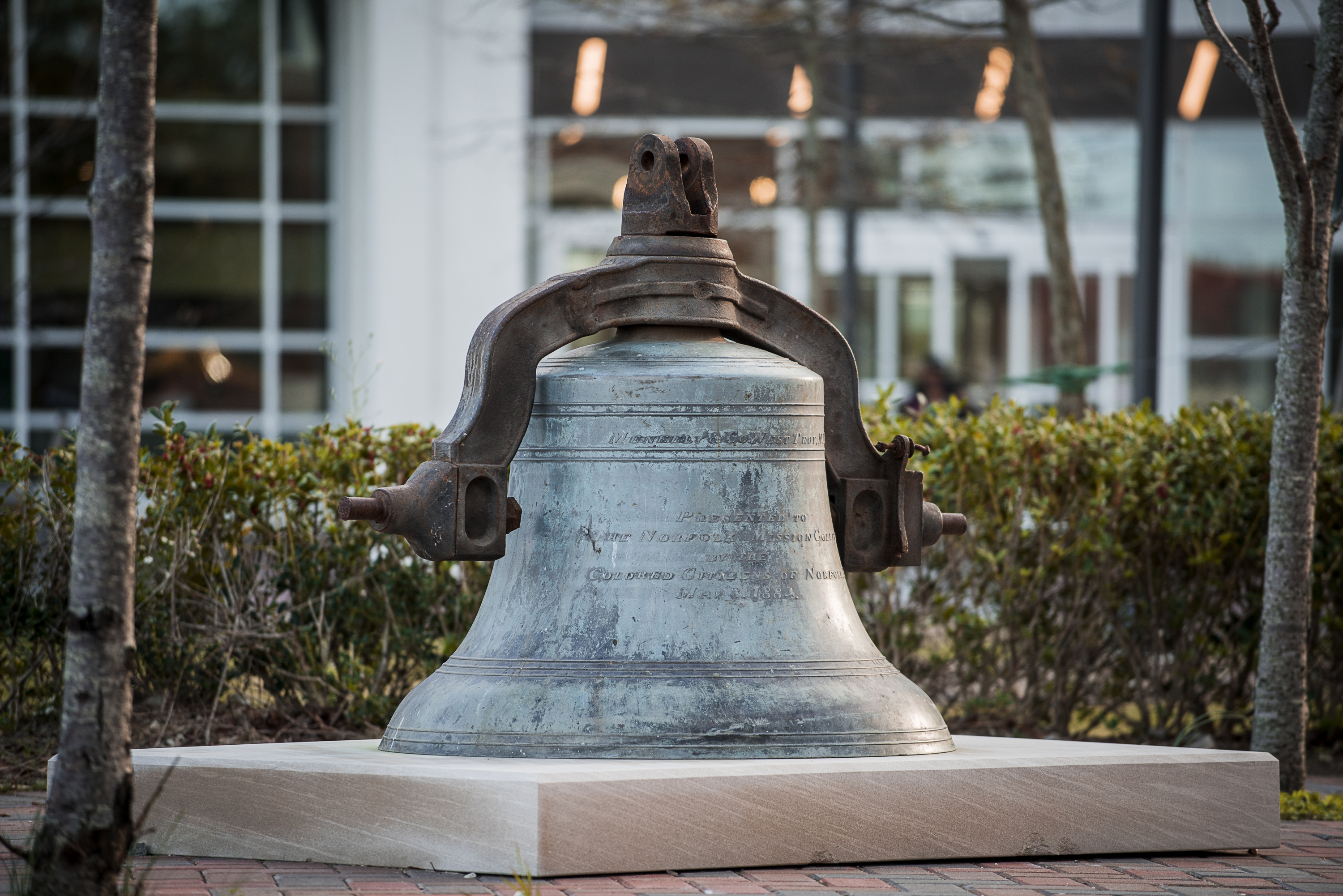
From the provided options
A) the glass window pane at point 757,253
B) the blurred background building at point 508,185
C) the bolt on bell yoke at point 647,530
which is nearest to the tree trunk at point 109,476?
the bolt on bell yoke at point 647,530

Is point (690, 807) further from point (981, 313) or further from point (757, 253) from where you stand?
point (981, 313)

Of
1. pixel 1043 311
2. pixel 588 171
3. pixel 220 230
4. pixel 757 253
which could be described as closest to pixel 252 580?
pixel 220 230

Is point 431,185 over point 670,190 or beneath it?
over

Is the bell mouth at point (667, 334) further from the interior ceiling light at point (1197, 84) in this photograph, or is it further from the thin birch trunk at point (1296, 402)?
the interior ceiling light at point (1197, 84)

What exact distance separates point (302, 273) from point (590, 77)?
11.9 feet

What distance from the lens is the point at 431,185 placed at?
49.5ft

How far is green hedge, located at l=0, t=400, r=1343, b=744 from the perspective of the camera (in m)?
6.20

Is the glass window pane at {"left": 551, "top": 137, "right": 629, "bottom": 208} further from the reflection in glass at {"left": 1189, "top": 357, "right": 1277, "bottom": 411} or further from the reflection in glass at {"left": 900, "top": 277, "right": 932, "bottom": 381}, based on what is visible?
the reflection in glass at {"left": 1189, "top": 357, "right": 1277, "bottom": 411}

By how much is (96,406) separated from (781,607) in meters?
1.96

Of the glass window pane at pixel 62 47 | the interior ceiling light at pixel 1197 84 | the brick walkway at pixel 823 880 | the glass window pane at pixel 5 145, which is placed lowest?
the brick walkway at pixel 823 880

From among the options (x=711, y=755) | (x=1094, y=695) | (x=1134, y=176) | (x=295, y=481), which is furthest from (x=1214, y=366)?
(x=711, y=755)

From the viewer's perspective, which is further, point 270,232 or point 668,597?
point 270,232

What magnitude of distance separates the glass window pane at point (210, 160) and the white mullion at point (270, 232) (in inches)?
5.0

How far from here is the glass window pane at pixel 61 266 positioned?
1550 cm
